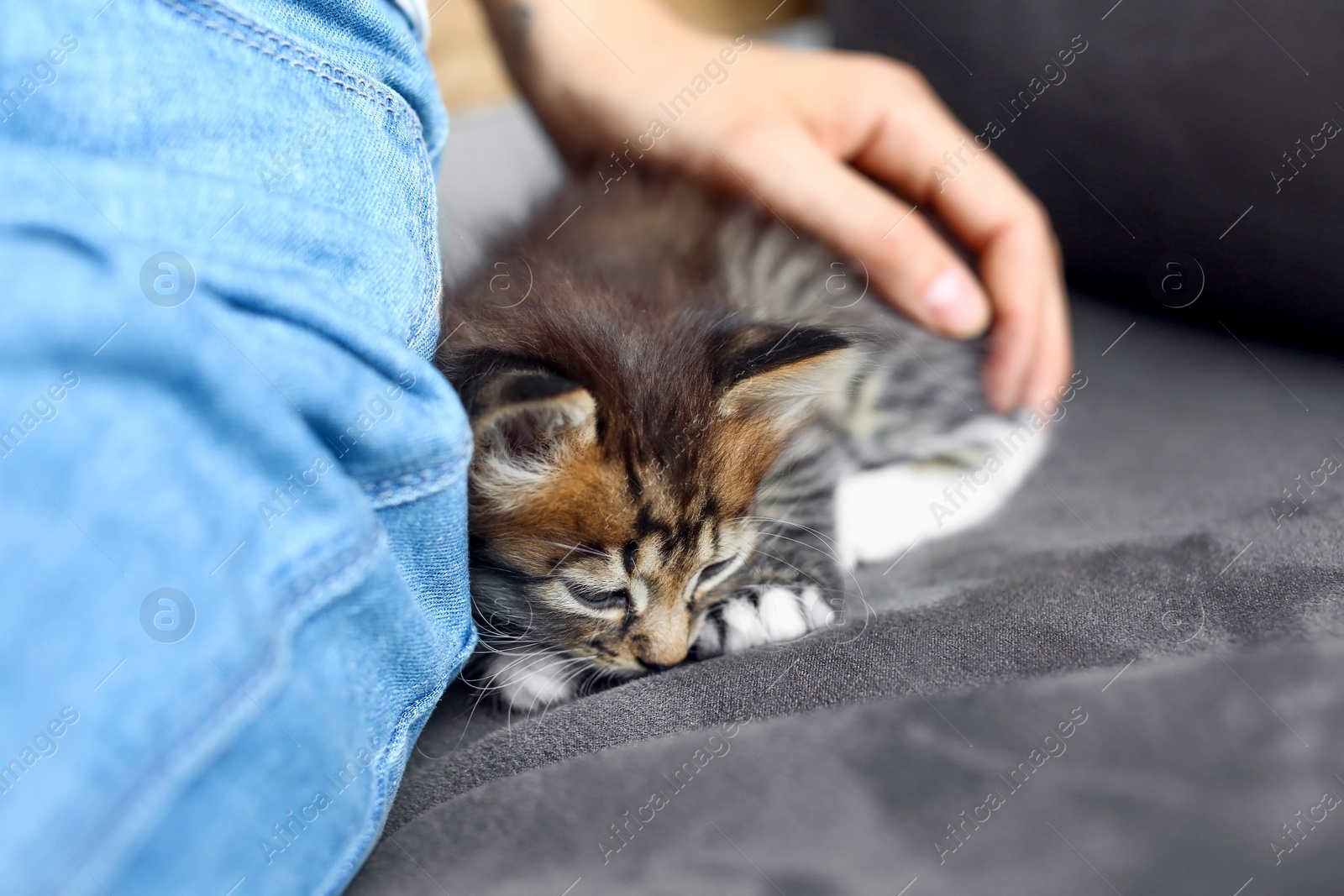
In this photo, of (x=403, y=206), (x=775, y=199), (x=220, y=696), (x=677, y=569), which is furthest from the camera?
(x=775, y=199)

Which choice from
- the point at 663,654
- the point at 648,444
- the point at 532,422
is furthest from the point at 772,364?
the point at 663,654

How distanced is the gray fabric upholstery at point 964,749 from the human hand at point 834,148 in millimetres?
544

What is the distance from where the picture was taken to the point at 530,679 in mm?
1044

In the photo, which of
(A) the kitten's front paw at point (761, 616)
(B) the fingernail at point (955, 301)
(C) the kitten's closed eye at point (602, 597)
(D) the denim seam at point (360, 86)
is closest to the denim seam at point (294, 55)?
(D) the denim seam at point (360, 86)

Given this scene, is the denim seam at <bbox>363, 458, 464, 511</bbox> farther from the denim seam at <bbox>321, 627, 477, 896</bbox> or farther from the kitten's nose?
the kitten's nose

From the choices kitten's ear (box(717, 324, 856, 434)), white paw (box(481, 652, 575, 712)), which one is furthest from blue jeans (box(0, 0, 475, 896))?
kitten's ear (box(717, 324, 856, 434))

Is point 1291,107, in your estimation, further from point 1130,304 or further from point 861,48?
point 861,48

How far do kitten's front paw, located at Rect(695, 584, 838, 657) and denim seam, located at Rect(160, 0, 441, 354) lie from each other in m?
0.55

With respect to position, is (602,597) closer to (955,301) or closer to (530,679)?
(530,679)

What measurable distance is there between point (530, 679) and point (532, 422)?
32cm

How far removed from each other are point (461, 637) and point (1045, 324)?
3.48 ft

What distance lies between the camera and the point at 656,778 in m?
0.66

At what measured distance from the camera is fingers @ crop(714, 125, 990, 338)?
131 cm

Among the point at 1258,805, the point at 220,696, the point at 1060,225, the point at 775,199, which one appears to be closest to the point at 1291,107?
the point at 1060,225
